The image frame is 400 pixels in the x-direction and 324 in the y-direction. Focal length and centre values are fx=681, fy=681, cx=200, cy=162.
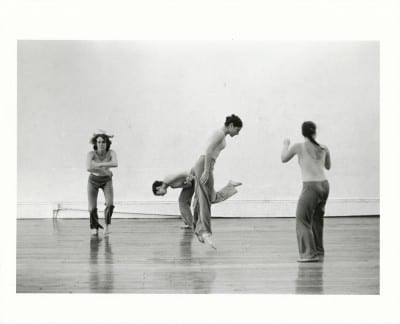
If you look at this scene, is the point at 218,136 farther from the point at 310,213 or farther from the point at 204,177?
the point at 310,213

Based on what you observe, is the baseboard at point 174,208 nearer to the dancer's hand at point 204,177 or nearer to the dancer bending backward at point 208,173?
the dancer bending backward at point 208,173

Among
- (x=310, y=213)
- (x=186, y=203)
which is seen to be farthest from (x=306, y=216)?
(x=186, y=203)

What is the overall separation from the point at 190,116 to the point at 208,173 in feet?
8.65

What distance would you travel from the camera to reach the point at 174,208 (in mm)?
8625

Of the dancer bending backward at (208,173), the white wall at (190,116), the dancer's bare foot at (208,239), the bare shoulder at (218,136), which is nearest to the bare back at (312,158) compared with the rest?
the dancer bending backward at (208,173)

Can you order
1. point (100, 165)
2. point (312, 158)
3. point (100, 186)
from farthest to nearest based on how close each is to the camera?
point (100, 186)
point (100, 165)
point (312, 158)

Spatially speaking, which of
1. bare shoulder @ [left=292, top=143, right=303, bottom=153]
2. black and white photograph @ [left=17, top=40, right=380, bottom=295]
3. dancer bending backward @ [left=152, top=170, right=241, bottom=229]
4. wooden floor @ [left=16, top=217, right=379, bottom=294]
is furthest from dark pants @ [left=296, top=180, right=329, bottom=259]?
black and white photograph @ [left=17, top=40, right=380, bottom=295]

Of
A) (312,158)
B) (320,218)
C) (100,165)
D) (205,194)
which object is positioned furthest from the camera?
(100,165)

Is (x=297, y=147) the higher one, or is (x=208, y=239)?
(x=297, y=147)

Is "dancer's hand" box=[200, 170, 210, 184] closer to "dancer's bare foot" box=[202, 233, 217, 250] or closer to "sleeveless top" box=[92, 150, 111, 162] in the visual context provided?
"dancer's bare foot" box=[202, 233, 217, 250]

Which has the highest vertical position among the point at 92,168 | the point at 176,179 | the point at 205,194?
the point at 92,168

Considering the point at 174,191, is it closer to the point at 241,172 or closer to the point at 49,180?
the point at 241,172

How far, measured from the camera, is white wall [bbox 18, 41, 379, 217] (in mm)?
8273

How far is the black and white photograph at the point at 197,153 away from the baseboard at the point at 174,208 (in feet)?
0.06
